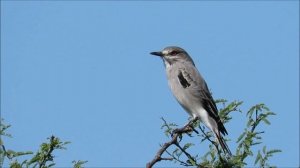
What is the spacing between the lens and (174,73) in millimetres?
9438

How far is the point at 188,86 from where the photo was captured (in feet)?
30.0

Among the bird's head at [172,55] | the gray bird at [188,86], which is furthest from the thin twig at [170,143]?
the bird's head at [172,55]

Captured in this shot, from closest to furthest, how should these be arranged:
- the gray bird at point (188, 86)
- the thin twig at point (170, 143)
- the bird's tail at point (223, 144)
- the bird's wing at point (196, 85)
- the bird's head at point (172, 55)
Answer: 1. the thin twig at point (170, 143)
2. the bird's tail at point (223, 144)
3. the gray bird at point (188, 86)
4. the bird's wing at point (196, 85)
5. the bird's head at point (172, 55)

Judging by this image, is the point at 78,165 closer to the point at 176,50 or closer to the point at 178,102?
the point at 178,102

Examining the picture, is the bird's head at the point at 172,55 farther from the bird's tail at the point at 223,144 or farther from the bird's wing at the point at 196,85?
the bird's tail at the point at 223,144

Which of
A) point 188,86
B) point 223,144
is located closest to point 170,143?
point 223,144

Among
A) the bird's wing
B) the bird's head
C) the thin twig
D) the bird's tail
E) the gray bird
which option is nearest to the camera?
the thin twig

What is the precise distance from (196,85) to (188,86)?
0.42 feet

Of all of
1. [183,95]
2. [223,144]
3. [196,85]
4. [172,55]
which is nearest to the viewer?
[223,144]

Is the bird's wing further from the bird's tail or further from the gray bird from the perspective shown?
the bird's tail

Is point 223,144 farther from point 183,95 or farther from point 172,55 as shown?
point 172,55

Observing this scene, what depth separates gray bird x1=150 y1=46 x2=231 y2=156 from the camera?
832 centimetres

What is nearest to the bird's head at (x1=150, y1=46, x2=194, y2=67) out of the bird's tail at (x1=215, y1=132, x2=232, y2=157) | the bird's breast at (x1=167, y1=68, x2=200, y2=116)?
the bird's breast at (x1=167, y1=68, x2=200, y2=116)

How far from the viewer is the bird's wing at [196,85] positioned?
8.48 metres
